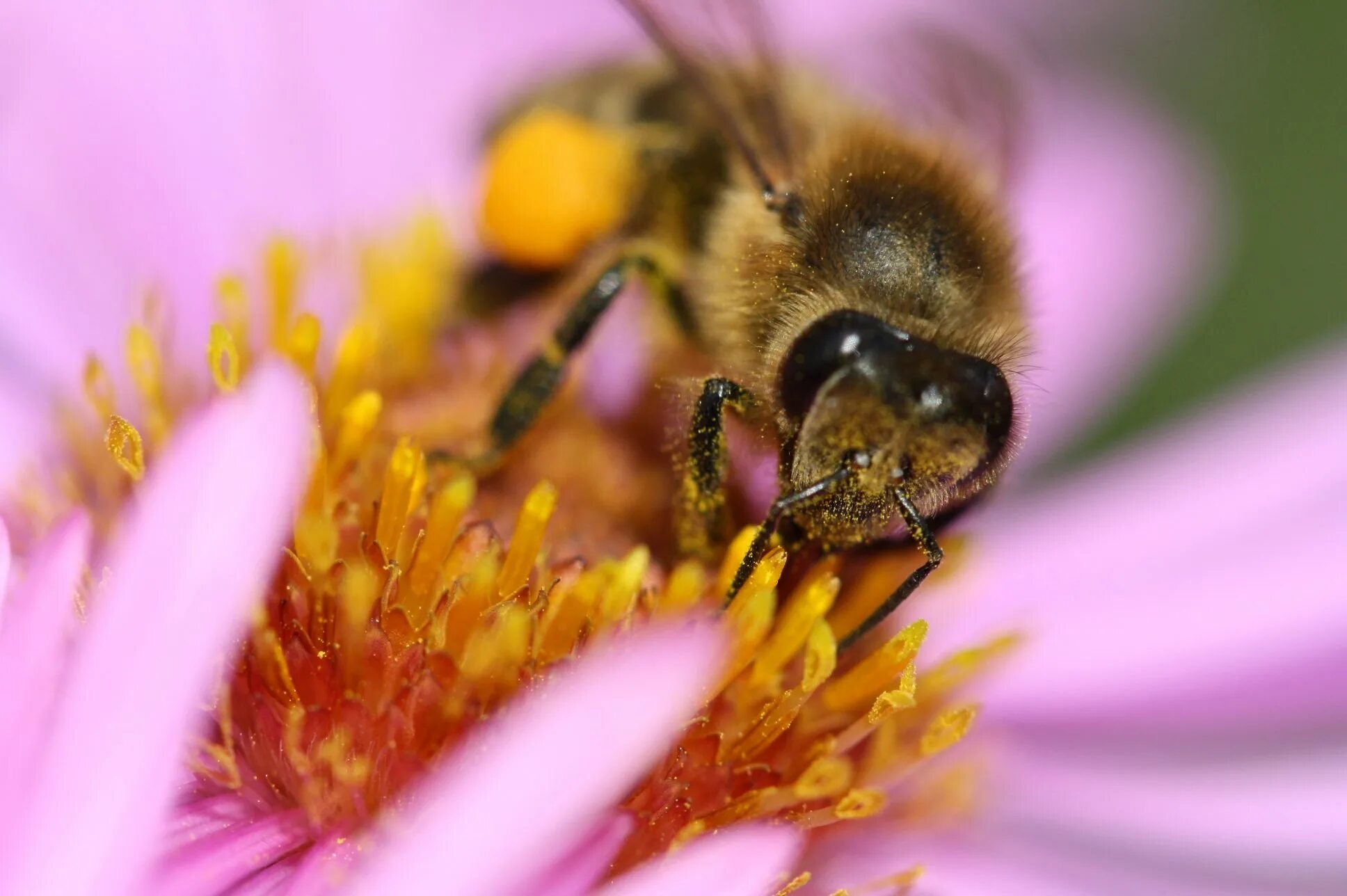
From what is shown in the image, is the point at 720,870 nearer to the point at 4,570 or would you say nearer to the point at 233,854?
the point at 233,854

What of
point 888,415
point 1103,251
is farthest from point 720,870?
point 1103,251

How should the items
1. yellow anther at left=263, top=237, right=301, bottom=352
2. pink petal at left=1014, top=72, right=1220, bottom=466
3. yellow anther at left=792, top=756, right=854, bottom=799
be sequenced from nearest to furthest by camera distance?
1. yellow anther at left=792, top=756, right=854, bottom=799
2. yellow anther at left=263, top=237, right=301, bottom=352
3. pink petal at left=1014, top=72, right=1220, bottom=466

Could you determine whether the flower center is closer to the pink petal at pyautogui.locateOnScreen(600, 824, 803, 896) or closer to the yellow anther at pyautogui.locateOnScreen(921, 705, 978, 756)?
the yellow anther at pyautogui.locateOnScreen(921, 705, 978, 756)

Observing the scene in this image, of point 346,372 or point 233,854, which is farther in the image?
point 346,372

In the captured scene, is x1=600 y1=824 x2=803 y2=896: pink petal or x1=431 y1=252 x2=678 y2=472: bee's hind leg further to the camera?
x1=431 y1=252 x2=678 y2=472: bee's hind leg

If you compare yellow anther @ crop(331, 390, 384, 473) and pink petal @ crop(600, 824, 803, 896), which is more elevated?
yellow anther @ crop(331, 390, 384, 473)

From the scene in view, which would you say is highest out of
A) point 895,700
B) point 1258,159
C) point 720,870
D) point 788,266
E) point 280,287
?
point 1258,159

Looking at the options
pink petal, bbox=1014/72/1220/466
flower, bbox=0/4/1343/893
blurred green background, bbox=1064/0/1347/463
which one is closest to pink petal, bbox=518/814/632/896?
flower, bbox=0/4/1343/893
